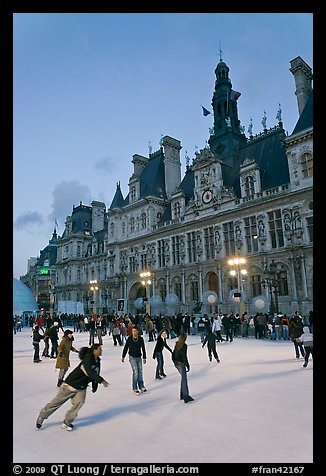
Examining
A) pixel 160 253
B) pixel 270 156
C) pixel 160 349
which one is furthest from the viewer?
pixel 160 253

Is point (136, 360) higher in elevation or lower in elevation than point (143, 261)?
lower

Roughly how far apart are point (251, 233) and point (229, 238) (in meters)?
2.66

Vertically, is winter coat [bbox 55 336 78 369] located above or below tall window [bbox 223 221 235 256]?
below

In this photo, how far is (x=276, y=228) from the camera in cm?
3039

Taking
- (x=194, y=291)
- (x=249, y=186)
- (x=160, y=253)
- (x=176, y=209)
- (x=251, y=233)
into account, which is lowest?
(x=194, y=291)

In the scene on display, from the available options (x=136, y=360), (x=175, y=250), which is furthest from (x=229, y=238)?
(x=136, y=360)

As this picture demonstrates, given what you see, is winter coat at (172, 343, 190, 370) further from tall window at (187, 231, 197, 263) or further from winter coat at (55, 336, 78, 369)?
tall window at (187, 231, 197, 263)

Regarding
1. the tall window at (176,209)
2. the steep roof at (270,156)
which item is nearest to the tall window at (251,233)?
the steep roof at (270,156)

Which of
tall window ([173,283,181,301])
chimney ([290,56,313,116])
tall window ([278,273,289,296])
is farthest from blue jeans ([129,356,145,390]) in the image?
→ chimney ([290,56,313,116])

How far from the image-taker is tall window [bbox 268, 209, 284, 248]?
30125mm

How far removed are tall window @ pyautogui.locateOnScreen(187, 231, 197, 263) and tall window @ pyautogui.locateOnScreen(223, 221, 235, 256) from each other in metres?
4.44

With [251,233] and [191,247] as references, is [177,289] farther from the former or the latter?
[251,233]
